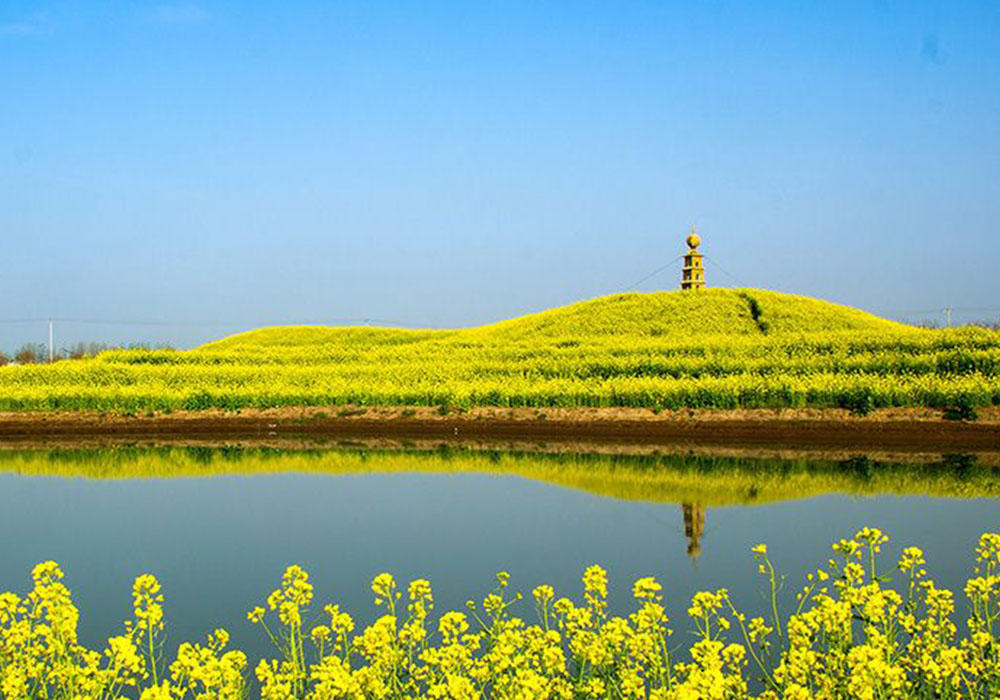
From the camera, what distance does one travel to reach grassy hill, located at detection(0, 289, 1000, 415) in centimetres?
3156

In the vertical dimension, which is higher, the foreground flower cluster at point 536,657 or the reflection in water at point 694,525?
the foreground flower cluster at point 536,657

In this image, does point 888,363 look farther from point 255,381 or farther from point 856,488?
point 255,381

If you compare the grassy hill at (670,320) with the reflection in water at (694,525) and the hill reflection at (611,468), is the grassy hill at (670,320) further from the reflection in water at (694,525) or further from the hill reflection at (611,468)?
the reflection in water at (694,525)

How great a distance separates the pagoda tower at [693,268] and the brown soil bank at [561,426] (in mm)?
32743

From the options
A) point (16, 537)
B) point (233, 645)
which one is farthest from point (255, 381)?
point (233, 645)

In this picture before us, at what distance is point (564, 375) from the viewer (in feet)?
127

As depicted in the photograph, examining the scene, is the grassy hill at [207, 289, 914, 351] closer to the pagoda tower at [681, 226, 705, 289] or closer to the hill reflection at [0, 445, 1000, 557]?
the pagoda tower at [681, 226, 705, 289]

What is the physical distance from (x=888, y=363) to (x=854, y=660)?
32.2 m

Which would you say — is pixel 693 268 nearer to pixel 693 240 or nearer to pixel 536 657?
pixel 693 240

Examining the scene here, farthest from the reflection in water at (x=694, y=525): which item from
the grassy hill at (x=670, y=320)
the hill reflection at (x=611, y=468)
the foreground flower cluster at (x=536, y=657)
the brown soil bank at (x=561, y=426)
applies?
the grassy hill at (x=670, y=320)

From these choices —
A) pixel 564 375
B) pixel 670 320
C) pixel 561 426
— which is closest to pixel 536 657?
pixel 561 426

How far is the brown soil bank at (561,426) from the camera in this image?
91.2 feet

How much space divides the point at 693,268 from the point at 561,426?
34764mm

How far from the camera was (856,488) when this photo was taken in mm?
19484
